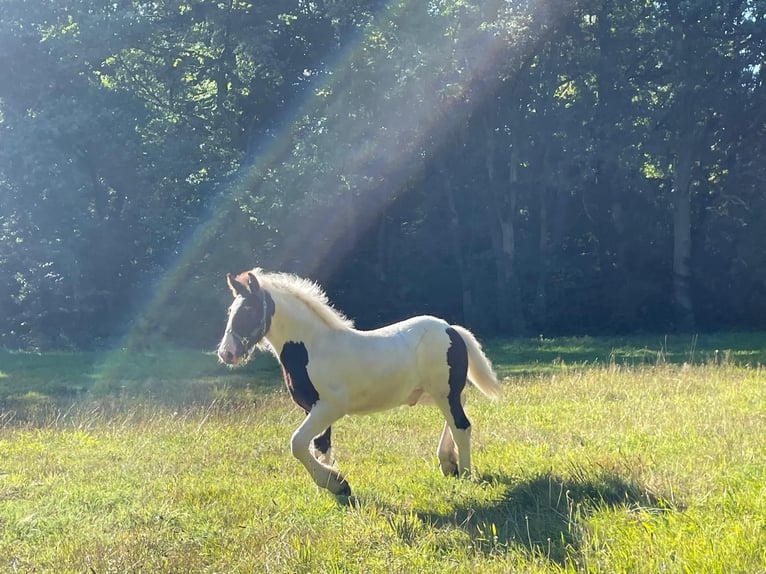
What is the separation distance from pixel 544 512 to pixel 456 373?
2.00m

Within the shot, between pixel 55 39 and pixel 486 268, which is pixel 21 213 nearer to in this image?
pixel 55 39

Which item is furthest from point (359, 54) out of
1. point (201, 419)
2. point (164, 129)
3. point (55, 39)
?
point (201, 419)

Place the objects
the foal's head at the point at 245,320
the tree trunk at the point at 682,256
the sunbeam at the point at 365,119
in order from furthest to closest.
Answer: the tree trunk at the point at 682,256, the sunbeam at the point at 365,119, the foal's head at the point at 245,320

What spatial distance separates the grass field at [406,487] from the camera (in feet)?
18.4

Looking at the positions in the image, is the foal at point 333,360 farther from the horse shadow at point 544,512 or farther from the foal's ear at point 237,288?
the horse shadow at point 544,512

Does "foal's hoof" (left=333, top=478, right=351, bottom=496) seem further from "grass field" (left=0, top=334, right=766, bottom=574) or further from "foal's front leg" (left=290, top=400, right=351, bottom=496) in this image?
"grass field" (left=0, top=334, right=766, bottom=574)

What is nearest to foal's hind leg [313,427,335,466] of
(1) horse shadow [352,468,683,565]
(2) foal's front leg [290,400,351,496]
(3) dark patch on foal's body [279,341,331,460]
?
(3) dark patch on foal's body [279,341,331,460]

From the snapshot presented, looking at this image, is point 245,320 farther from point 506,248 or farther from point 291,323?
point 506,248

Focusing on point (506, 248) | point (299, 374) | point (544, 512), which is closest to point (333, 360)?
point (299, 374)

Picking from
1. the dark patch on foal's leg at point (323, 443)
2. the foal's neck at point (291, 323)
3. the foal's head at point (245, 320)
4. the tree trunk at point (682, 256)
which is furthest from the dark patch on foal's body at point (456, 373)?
the tree trunk at point (682, 256)

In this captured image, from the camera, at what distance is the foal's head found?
7363 mm

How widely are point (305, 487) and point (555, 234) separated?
28.9m

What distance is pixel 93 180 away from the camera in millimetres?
29688

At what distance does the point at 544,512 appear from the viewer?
258 inches
